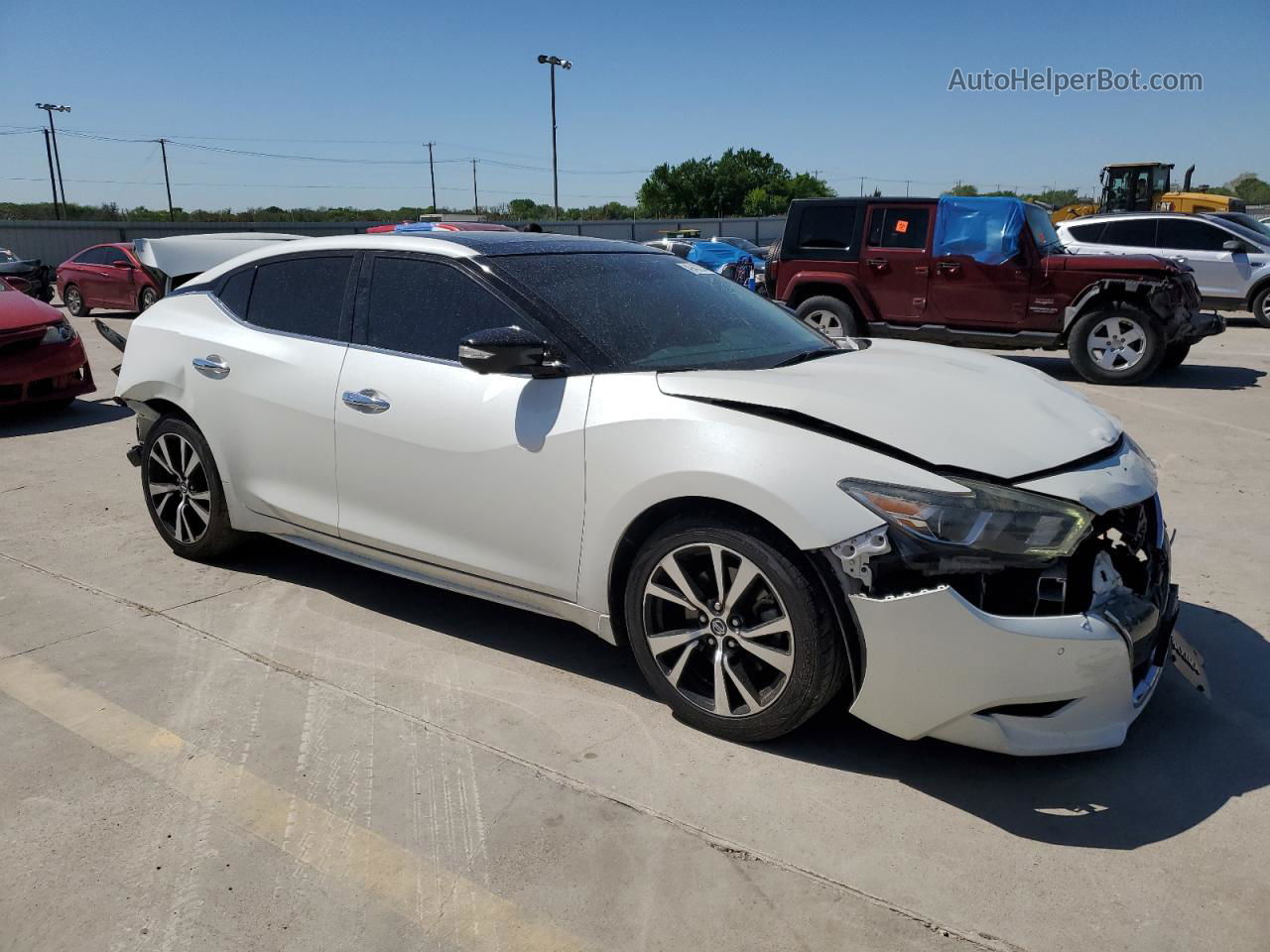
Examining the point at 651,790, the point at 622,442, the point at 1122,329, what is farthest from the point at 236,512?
the point at 1122,329

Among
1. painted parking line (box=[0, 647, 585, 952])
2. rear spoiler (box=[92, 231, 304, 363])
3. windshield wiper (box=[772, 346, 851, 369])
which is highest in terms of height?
rear spoiler (box=[92, 231, 304, 363])

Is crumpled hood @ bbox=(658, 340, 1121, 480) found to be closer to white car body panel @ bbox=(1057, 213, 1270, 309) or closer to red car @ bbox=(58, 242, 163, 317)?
white car body panel @ bbox=(1057, 213, 1270, 309)

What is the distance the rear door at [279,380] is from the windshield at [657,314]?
2.99 ft

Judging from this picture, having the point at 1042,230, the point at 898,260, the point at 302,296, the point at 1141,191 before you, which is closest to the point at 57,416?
the point at 302,296

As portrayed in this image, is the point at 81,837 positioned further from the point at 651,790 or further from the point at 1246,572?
the point at 1246,572

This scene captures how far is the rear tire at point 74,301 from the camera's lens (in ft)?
64.5

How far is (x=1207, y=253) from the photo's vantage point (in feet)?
48.0

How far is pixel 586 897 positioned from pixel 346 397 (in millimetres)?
2251

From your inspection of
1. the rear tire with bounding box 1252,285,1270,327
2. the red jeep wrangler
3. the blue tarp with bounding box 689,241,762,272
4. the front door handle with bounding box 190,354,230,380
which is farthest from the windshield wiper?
the blue tarp with bounding box 689,241,762,272

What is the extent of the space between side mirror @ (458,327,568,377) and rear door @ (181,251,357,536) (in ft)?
3.02

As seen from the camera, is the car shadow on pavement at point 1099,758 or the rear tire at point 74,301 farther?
the rear tire at point 74,301

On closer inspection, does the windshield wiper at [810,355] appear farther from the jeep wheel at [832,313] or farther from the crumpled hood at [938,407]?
the jeep wheel at [832,313]

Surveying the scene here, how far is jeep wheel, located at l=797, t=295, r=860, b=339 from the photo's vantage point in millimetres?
11312

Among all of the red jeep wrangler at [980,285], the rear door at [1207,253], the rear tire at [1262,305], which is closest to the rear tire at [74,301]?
the red jeep wrangler at [980,285]
